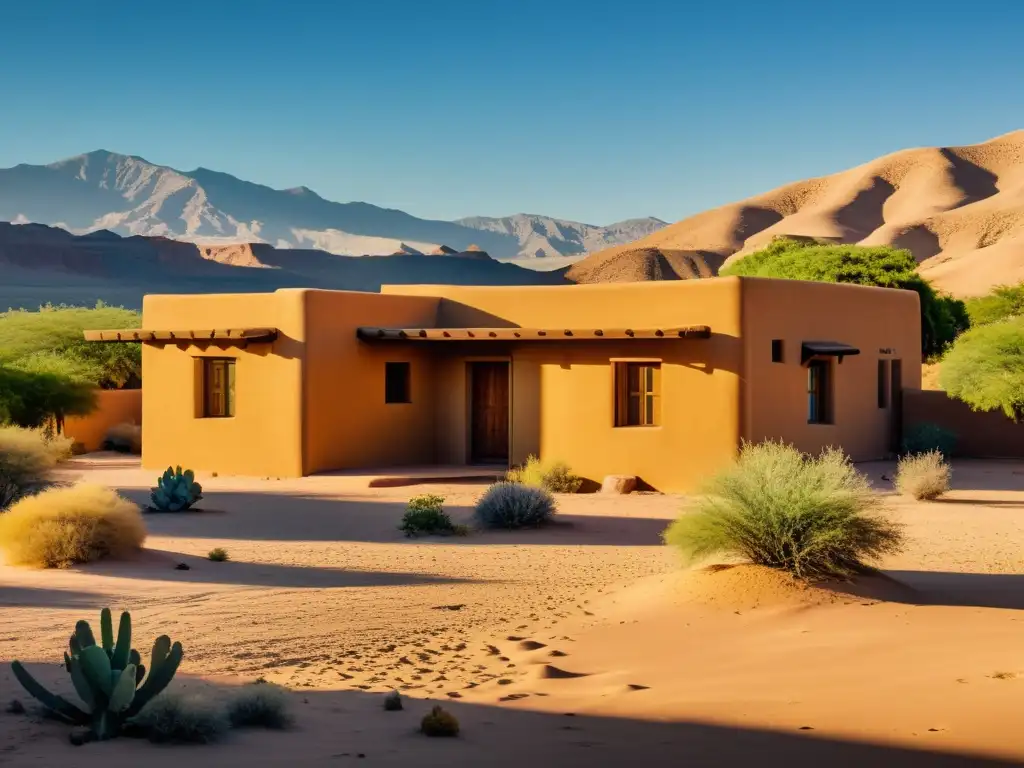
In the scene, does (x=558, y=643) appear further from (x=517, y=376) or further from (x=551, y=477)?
(x=517, y=376)

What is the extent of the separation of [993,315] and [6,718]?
125ft

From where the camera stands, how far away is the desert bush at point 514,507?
17.3 metres

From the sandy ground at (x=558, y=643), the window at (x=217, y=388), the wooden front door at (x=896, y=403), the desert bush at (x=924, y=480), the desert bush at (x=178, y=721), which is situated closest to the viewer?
the desert bush at (x=178, y=721)

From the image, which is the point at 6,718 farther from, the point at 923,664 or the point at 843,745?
the point at 923,664

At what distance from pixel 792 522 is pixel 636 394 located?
10.1 meters

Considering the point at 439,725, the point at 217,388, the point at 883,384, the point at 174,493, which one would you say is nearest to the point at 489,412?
the point at 217,388

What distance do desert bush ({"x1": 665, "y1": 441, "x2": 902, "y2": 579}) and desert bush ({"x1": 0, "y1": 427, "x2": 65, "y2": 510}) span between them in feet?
31.9

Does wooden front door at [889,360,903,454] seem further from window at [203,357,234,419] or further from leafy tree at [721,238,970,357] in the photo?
leafy tree at [721,238,970,357]

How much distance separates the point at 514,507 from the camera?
17.3 m

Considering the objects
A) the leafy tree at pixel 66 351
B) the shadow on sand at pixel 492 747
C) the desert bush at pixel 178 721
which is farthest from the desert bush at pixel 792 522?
the leafy tree at pixel 66 351

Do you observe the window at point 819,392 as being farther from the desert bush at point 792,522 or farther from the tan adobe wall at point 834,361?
the desert bush at point 792,522

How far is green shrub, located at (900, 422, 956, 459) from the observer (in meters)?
25.5

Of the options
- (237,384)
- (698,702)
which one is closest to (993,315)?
(237,384)

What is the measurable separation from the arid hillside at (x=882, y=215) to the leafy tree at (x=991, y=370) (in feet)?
216
